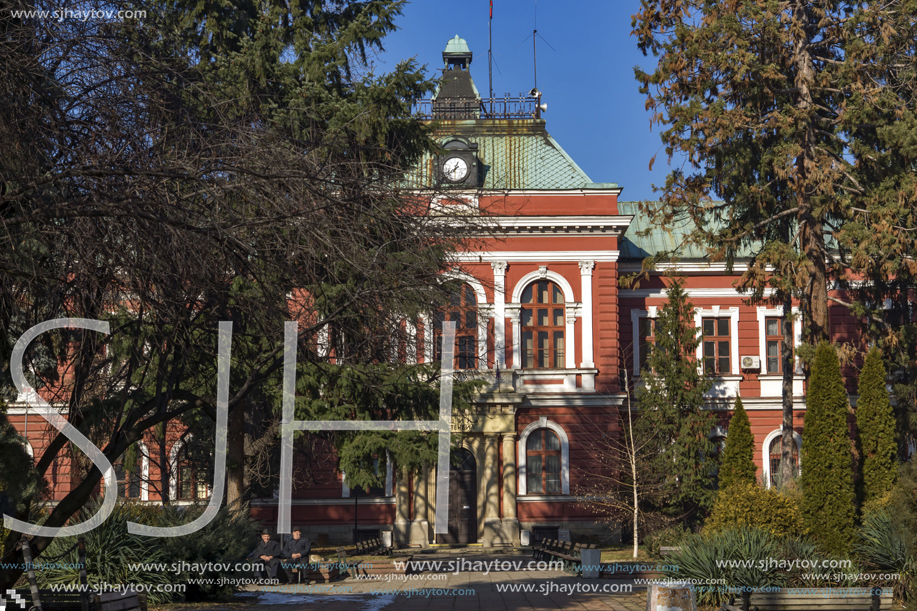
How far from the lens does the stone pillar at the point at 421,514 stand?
28688 millimetres

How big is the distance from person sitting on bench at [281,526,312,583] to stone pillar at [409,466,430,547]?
1044 centimetres

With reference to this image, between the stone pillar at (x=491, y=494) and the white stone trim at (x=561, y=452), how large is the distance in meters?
0.85

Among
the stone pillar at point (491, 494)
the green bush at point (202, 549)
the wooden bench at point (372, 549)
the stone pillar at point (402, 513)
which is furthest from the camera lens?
the stone pillar at point (402, 513)

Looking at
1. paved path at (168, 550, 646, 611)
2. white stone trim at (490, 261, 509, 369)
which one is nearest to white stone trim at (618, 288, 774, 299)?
white stone trim at (490, 261, 509, 369)

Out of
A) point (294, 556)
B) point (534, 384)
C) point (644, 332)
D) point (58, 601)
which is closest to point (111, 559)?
point (58, 601)

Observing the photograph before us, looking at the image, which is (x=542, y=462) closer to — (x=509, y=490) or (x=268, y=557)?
(x=509, y=490)

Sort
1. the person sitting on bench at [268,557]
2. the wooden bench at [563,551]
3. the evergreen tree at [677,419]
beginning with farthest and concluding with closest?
the evergreen tree at [677,419] < the wooden bench at [563,551] < the person sitting on bench at [268,557]

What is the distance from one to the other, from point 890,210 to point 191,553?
16.9 m

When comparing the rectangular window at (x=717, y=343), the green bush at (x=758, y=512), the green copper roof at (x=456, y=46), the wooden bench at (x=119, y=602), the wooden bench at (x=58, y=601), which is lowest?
the wooden bench at (x=58, y=601)

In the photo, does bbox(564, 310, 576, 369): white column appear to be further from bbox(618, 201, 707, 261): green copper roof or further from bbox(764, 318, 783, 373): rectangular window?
bbox(764, 318, 783, 373): rectangular window

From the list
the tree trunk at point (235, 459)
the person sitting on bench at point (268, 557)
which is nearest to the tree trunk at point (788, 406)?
the person sitting on bench at point (268, 557)

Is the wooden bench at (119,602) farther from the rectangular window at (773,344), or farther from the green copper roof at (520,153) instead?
the rectangular window at (773,344)

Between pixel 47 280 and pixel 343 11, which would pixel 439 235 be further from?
pixel 343 11

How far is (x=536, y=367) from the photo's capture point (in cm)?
3017
